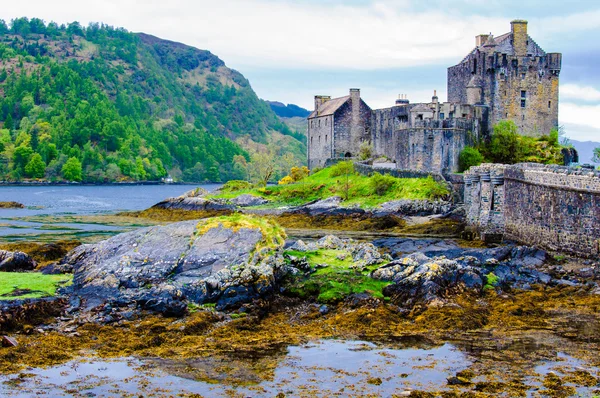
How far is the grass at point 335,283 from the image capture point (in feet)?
69.0

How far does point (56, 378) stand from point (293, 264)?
34.0 ft

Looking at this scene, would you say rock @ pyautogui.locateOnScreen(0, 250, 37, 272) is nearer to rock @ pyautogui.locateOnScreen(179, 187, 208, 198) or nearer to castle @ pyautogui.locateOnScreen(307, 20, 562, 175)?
castle @ pyautogui.locateOnScreen(307, 20, 562, 175)

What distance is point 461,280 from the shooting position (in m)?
21.9

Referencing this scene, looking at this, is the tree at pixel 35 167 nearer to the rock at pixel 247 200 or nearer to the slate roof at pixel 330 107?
the slate roof at pixel 330 107

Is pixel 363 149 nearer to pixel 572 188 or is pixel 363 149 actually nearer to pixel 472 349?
pixel 572 188

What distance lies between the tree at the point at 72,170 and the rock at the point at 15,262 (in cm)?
12074

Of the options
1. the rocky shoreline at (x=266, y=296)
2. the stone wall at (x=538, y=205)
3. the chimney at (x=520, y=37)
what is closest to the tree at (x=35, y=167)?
the chimney at (x=520, y=37)

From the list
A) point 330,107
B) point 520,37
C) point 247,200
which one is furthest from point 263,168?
point 520,37

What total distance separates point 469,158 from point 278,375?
124 ft

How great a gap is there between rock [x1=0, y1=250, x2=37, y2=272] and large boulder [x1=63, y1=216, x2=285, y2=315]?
1777mm

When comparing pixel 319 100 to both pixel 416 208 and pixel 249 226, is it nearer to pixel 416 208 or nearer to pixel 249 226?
pixel 416 208

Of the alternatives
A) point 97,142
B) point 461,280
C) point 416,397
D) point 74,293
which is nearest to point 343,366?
point 416,397

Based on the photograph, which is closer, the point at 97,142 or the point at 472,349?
the point at 472,349

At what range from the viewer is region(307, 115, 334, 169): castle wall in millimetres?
69688
